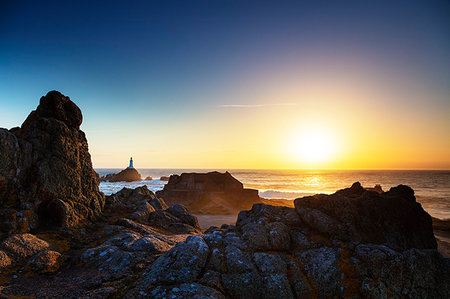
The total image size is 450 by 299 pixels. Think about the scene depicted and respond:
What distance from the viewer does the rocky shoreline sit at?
6.00 m

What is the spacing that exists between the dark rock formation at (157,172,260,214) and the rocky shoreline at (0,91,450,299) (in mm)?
28834

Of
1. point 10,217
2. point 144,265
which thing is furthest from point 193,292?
point 10,217

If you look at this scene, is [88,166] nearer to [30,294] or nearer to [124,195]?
[124,195]

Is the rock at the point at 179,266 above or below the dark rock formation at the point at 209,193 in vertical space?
above

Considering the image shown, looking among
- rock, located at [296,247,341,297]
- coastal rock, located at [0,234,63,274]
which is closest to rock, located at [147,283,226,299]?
rock, located at [296,247,341,297]

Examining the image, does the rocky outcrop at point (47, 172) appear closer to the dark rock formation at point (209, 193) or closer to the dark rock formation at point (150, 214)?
the dark rock formation at point (150, 214)

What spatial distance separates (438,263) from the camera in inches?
250

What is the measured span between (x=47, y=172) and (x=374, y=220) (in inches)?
576

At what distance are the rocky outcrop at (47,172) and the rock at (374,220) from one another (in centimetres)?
1135

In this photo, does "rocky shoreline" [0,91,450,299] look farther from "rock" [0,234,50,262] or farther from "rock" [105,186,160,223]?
"rock" [105,186,160,223]

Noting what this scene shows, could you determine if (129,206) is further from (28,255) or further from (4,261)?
(4,261)

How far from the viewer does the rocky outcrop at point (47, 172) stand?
861 cm

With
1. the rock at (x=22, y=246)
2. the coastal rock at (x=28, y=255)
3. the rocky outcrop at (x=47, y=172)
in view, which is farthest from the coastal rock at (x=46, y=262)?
the rocky outcrop at (x=47, y=172)

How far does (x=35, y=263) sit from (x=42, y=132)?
6.71 m
